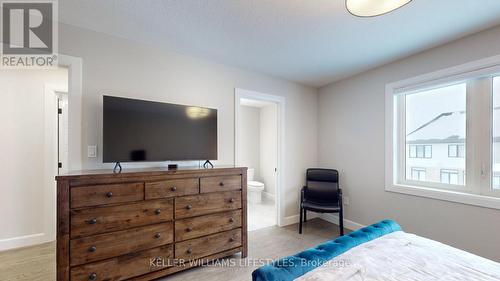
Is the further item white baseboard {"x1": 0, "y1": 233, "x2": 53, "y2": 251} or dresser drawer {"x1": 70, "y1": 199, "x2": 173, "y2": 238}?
white baseboard {"x1": 0, "y1": 233, "x2": 53, "y2": 251}

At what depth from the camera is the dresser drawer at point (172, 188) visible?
6.03 feet

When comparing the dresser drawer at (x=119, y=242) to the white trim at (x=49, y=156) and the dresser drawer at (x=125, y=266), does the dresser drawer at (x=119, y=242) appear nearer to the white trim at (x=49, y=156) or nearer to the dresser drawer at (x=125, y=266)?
the dresser drawer at (x=125, y=266)

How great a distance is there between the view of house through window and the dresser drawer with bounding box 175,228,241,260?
2.38 metres

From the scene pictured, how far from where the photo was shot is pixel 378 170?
9.62 ft

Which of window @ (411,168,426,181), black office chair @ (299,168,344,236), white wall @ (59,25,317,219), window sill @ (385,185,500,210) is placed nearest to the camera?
window sill @ (385,185,500,210)

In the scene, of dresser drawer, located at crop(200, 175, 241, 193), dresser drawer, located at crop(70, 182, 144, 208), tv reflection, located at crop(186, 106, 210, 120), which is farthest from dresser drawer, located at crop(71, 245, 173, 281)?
tv reflection, located at crop(186, 106, 210, 120)

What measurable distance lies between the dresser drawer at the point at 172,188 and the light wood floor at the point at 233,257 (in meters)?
0.82

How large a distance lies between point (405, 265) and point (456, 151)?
1975 millimetres

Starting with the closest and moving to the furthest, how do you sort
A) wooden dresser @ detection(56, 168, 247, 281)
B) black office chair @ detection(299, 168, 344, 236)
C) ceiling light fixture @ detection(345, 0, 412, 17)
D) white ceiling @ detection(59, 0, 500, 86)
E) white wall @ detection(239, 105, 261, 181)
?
ceiling light fixture @ detection(345, 0, 412, 17) < wooden dresser @ detection(56, 168, 247, 281) < white ceiling @ detection(59, 0, 500, 86) < black office chair @ detection(299, 168, 344, 236) < white wall @ detection(239, 105, 261, 181)

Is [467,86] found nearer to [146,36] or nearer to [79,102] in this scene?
[146,36]

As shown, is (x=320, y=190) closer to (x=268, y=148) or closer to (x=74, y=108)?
(x=268, y=148)

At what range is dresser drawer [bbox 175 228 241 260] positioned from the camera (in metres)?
2.00

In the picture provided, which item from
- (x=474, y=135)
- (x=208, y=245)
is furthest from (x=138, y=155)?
(x=474, y=135)

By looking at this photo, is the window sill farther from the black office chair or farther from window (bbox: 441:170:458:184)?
the black office chair
